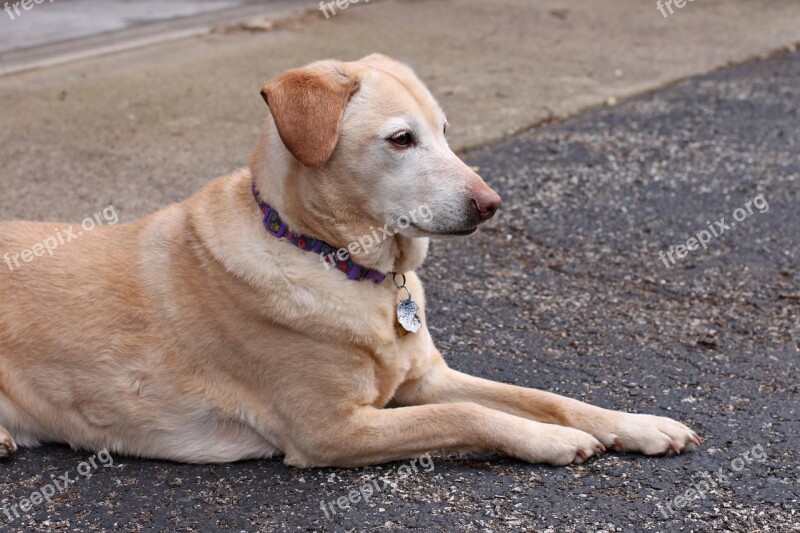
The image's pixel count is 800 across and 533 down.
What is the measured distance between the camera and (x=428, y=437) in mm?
3168

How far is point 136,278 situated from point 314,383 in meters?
0.69

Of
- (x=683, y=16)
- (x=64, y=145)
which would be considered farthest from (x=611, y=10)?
(x=64, y=145)

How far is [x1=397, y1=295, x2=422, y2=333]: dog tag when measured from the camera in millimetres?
3311

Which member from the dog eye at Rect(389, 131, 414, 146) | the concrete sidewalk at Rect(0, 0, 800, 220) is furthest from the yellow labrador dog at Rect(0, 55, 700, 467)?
the concrete sidewalk at Rect(0, 0, 800, 220)

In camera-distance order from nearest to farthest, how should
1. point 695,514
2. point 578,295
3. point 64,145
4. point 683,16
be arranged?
1. point 695,514
2. point 578,295
3. point 64,145
4. point 683,16

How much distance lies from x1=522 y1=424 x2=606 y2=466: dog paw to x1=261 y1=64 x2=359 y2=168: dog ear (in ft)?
3.52

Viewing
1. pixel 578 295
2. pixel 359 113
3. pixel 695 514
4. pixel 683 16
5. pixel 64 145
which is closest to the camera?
pixel 695 514

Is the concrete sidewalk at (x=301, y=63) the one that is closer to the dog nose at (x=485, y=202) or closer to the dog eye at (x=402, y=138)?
the dog eye at (x=402, y=138)

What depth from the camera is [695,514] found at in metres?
2.96

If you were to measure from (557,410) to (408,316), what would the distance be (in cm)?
57

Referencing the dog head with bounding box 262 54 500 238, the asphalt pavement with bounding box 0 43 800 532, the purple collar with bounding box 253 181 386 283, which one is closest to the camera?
the asphalt pavement with bounding box 0 43 800 532

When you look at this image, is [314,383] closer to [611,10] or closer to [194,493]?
[194,493]

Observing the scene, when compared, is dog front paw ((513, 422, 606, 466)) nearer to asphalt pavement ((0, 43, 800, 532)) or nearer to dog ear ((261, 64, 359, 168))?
asphalt pavement ((0, 43, 800, 532))

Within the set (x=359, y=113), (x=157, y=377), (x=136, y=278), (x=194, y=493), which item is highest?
(x=359, y=113)
